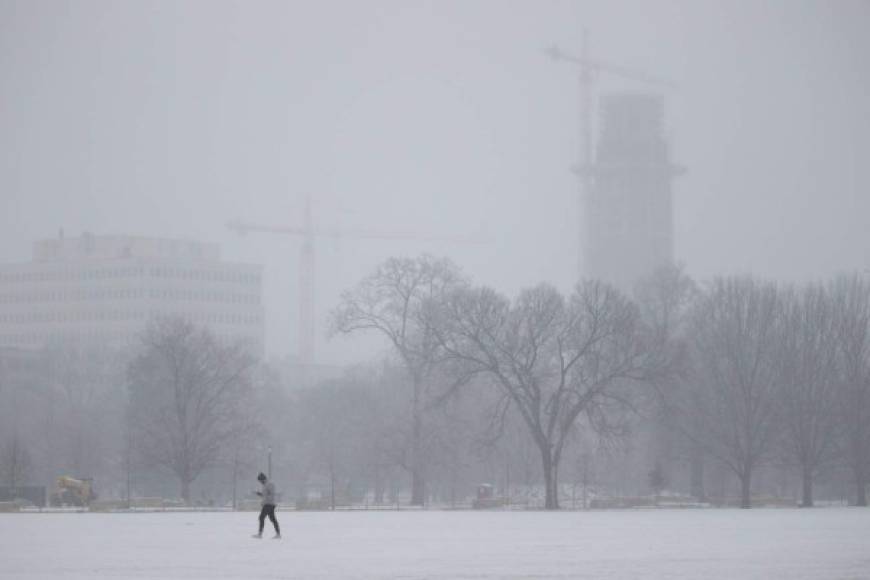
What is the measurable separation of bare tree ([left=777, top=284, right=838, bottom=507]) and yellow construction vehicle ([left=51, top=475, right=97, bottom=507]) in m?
38.9

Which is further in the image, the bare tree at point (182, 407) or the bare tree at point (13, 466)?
the bare tree at point (182, 407)

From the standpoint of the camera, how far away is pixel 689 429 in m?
95.3

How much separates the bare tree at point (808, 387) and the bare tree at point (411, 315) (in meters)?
20.0

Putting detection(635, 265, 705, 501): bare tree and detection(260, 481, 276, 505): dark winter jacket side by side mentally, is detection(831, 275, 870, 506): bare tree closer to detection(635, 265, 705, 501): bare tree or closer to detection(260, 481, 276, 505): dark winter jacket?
detection(635, 265, 705, 501): bare tree

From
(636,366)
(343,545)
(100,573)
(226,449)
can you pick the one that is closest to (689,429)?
(636,366)

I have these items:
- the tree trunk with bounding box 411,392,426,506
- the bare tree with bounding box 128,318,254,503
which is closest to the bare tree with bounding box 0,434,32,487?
the bare tree with bounding box 128,318,254,503

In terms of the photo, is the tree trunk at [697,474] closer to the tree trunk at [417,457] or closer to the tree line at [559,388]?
the tree line at [559,388]

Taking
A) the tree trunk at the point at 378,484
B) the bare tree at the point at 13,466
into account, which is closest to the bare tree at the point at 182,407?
the bare tree at the point at 13,466

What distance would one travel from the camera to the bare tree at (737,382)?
9219cm

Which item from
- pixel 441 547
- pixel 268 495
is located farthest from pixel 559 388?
pixel 441 547

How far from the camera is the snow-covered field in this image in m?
39.7

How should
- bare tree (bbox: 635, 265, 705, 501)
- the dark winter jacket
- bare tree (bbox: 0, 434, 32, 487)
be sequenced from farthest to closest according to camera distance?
bare tree (bbox: 0, 434, 32, 487)
bare tree (bbox: 635, 265, 705, 501)
the dark winter jacket

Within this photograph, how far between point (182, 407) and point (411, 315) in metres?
14.4

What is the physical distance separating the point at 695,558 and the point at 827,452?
53.0 meters
